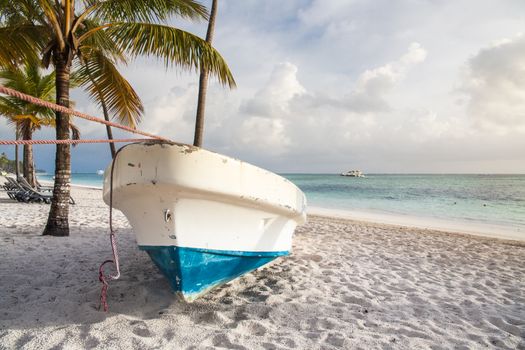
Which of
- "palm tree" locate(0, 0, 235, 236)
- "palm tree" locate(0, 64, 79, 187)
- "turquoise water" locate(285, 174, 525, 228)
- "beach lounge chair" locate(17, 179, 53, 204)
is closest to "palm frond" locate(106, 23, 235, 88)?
"palm tree" locate(0, 0, 235, 236)

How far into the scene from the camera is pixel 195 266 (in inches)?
109

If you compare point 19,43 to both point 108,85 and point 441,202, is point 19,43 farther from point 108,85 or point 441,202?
point 441,202

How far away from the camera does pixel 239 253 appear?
303 cm

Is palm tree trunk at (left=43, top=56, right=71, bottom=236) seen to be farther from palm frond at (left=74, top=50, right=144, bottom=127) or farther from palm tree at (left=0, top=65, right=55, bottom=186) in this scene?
palm tree at (left=0, top=65, right=55, bottom=186)

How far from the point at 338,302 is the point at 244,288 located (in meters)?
1.01

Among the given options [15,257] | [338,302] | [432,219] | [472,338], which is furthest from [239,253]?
[432,219]

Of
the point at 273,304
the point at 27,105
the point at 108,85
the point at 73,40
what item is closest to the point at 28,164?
the point at 27,105

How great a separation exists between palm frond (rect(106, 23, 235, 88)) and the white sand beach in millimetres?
3157

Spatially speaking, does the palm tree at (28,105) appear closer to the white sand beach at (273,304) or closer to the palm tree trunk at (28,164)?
the palm tree trunk at (28,164)

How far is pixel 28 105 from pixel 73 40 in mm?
12654

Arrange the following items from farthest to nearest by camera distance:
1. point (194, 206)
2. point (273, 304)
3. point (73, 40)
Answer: point (73, 40), point (273, 304), point (194, 206)

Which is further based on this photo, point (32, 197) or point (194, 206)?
point (32, 197)

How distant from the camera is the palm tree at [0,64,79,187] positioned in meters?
14.4

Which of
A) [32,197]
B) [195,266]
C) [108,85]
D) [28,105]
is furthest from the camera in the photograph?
[28,105]
